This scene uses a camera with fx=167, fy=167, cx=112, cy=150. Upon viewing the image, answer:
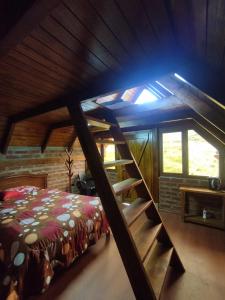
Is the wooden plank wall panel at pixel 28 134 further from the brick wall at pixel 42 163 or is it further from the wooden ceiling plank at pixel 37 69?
the wooden ceiling plank at pixel 37 69

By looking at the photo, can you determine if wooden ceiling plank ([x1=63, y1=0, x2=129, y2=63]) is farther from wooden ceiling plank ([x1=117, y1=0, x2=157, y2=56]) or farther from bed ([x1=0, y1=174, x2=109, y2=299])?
bed ([x1=0, y1=174, x2=109, y2=299])

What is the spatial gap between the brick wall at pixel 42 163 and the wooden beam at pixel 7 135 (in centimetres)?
16

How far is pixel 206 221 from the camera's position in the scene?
3.26 metres

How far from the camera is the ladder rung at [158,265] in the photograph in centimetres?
145

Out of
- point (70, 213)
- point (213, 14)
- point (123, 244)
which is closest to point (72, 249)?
point (70, 213)

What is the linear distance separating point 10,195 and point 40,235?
1477mm

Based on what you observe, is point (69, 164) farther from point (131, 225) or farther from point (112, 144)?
point (131, 225)

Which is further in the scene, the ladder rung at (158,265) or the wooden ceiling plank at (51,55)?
the ladder rung at (158,265)

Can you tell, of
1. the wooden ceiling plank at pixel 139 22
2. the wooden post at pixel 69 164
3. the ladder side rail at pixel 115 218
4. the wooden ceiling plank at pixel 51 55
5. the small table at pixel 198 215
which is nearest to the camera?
the wooden ceiling plank at pixel 139 22

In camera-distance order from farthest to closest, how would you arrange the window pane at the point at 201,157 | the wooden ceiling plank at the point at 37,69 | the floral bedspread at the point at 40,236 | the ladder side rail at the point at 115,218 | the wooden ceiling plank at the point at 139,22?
1. the window pane at the point at 201,157
2. the floral bedspread at the point at 40,236
3. the ladder side rail at the point at 115,218
4. the wooden ceiling plank at the point at 37,69
5. the wooden ceiling plank at the point at 139,22

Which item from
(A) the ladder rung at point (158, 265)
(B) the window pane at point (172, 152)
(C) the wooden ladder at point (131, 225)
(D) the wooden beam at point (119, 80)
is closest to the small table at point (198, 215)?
(B) the window pane at point (172, 152)

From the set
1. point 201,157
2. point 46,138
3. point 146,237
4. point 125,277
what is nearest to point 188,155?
point 201,157

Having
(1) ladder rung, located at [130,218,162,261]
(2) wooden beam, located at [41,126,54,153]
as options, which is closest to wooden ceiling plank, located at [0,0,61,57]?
(1) ladder rung, located at [130,218,162,261]

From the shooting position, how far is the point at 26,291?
5.46 feet
